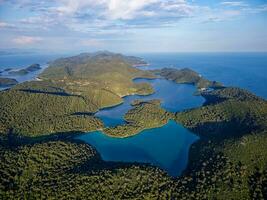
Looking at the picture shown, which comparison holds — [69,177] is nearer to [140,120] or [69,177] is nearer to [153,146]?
[153,146]

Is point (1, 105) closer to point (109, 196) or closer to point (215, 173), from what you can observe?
point (109, 196)

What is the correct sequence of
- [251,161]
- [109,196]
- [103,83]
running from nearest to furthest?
[109,196], [251,161], [103,83]

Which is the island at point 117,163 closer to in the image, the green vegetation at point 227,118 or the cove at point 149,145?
the green vegetation at point 227,118

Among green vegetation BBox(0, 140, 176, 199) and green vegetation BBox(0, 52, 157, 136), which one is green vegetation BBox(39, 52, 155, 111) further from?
green vegetation BBox(0, 140, 176, 199)

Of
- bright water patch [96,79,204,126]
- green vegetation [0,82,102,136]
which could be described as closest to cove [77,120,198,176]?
green vegetation [0,82,102,136]

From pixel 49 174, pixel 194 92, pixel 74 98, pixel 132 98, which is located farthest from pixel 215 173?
pixel 194 92

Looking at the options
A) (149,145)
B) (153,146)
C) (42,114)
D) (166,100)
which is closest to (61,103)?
(42,114)
